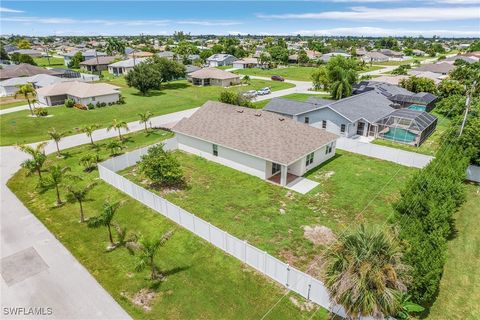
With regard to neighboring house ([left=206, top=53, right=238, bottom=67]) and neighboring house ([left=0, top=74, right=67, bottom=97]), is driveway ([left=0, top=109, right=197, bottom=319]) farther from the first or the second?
neighboring house ([left=206, top=53, right=238, bottom=67])

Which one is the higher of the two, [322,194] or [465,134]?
[465,134]

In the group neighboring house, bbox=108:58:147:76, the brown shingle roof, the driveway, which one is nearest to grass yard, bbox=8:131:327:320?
the driveway

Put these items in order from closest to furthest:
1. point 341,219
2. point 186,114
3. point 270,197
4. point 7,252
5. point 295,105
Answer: point 7,252 → point 341,219 → point 270,197 → point 295,105 → point 186,114

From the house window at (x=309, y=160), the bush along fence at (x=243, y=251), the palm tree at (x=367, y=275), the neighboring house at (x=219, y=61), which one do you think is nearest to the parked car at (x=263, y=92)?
the house window at (x=309, y=160)

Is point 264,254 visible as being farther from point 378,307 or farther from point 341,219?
point 341,219

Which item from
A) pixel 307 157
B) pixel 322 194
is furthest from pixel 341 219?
pixel 307 157

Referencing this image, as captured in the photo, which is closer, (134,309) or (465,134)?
(134,309)
